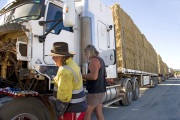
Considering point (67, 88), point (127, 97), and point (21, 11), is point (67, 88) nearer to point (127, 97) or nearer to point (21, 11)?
point (21, 11)

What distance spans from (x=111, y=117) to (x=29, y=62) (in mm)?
3431

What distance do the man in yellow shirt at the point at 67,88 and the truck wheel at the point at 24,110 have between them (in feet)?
2.01

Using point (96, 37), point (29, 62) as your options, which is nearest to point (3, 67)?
point (29, 62)

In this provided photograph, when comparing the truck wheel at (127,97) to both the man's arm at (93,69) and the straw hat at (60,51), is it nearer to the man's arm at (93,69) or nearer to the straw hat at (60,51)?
the man's arm at (93,69)

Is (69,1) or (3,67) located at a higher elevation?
(69,1)

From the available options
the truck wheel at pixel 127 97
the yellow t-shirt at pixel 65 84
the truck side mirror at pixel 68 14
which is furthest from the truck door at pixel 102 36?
the yellow t-shirt at pixel 65 84

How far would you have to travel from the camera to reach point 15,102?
10.6 ft

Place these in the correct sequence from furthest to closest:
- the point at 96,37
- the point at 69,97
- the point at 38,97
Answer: the point at 96,37
the point at 38,97
the point at 69,97

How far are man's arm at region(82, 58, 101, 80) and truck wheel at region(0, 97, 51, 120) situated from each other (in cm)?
87

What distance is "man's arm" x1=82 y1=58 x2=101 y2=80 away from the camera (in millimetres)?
3859

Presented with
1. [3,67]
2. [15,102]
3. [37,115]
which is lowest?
[37,115]

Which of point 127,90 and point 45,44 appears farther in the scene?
point 127,90

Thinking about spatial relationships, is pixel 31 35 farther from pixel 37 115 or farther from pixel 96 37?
pixel 96 37

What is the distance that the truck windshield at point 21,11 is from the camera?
431 cm
